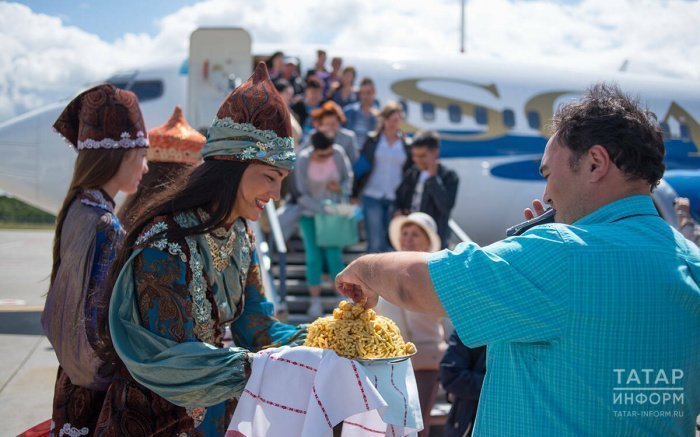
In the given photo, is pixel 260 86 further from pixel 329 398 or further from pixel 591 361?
pixel 591 361

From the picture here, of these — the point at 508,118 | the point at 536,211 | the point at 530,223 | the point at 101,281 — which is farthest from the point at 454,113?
the point at 530,223

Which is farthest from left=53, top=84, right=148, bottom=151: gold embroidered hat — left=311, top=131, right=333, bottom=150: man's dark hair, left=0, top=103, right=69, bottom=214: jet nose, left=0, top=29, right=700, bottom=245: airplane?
left=0, top=29, right=700, bottom=245: airplane

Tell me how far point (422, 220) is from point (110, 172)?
286cm

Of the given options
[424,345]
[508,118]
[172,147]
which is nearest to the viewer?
[172,147]

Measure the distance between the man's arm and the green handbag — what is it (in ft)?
17.9

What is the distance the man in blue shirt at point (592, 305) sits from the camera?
1.68m

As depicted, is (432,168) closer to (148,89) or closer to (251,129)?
(251,129)

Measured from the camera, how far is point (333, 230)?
754 cm

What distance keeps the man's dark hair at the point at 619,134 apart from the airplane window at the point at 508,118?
10233 millimetres

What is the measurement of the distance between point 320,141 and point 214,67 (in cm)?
181

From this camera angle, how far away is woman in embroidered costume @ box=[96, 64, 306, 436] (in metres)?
2.13

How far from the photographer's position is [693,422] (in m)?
1.85

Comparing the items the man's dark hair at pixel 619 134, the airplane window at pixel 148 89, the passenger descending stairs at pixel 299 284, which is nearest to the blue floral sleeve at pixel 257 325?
the man's dark hair at pixel 619 134

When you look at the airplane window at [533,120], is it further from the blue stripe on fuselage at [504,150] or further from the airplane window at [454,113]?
the airplane window at [454,113]
